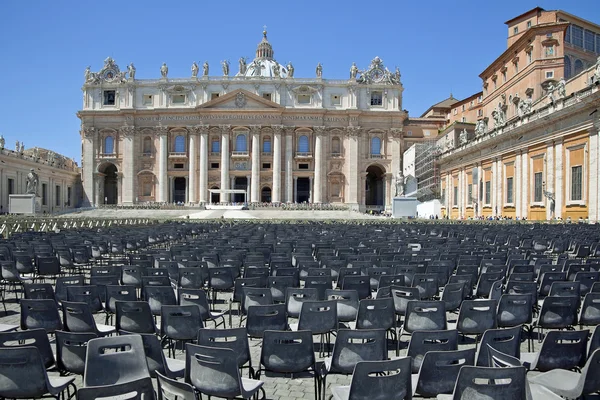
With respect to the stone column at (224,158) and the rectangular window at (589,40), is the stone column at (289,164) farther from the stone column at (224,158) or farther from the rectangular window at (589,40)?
the rectangular window at (589,40)

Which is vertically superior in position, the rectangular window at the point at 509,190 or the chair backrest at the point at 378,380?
the rectangular window at the point at 509,190

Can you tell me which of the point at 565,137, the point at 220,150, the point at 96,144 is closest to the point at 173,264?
the point at 565,137

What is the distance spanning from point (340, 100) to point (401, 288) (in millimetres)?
74319

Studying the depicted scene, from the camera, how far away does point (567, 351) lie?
17.5 ft

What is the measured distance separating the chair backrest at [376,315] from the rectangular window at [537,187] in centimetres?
3627

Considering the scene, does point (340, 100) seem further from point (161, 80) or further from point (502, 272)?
point (502, 272)

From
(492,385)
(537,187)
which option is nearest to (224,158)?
(537,187)

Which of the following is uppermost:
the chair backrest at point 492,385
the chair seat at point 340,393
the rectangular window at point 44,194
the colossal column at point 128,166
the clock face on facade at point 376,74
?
the clock face on facade at point 376,74

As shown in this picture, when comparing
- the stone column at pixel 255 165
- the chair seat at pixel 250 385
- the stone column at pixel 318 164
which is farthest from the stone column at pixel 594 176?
the stone column at pixel 255 165

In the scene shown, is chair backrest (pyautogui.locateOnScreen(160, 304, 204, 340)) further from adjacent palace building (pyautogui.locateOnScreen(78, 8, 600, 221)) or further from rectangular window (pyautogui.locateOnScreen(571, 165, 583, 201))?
adjacent palace building (pyautogui.locateOnScreen(78, 8, 600, 221))

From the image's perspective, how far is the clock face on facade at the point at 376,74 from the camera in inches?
3174

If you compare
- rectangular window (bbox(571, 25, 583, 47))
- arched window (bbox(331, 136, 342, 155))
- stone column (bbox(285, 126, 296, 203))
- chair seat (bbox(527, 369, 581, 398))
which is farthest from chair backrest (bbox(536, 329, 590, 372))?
arched window (bbox(331, 136, 342, 155))

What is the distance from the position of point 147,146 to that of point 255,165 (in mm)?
19275

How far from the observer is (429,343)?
5258 mm
